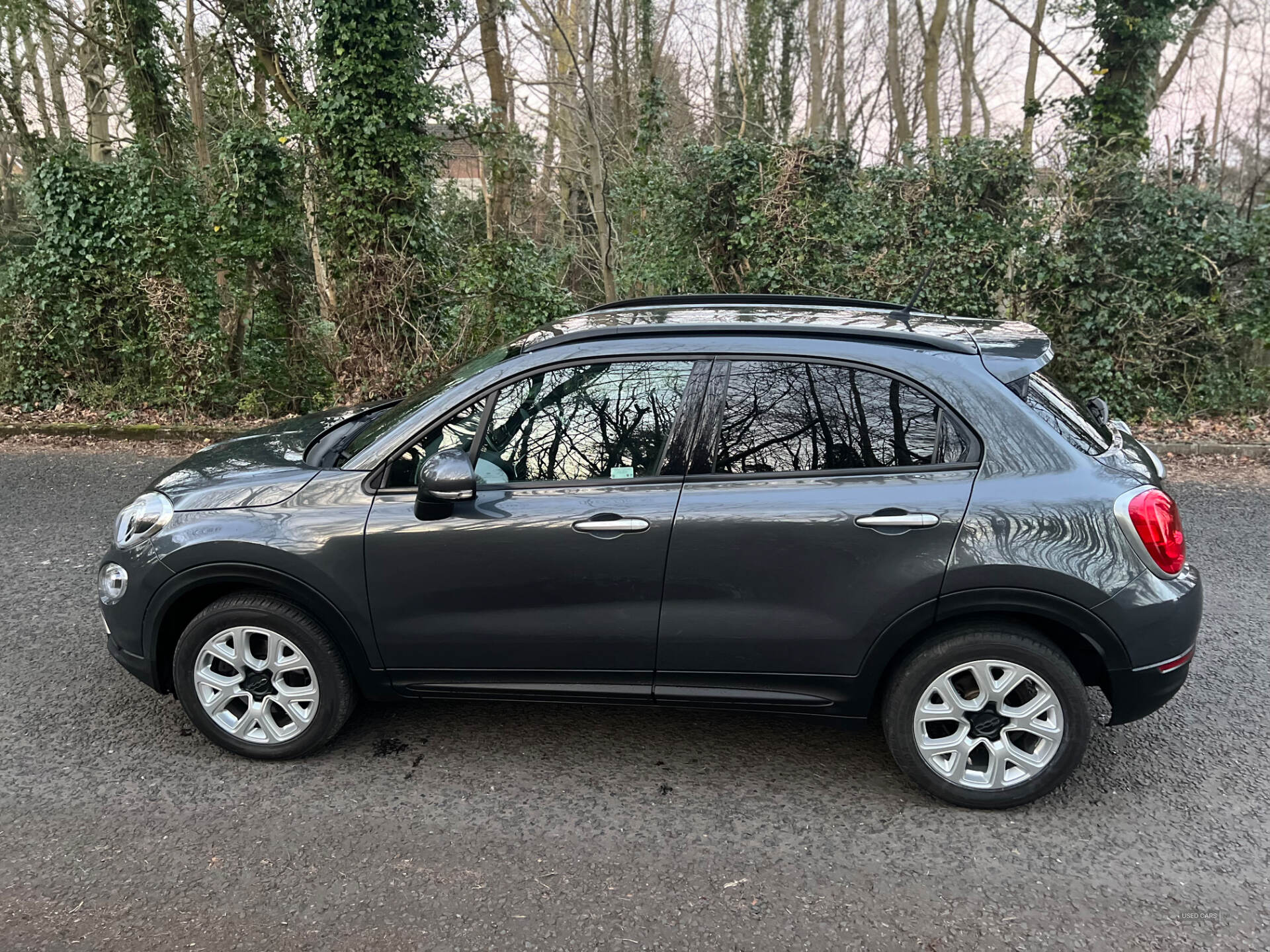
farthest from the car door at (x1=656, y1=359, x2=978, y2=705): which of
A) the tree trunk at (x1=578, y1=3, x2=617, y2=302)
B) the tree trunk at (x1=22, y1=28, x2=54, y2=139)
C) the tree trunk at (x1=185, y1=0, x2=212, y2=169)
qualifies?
the tree trunk at (x1=22, y1=28, x2=54, y2=139)

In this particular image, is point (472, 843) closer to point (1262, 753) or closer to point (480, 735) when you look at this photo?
point (480, 735)

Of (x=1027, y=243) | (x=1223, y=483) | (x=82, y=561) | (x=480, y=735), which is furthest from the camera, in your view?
(x=1027, y=243)

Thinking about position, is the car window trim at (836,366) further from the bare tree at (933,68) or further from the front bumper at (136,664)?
the bare tree at (933,68)

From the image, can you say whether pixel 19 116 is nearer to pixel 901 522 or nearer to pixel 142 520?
pixel 142 520

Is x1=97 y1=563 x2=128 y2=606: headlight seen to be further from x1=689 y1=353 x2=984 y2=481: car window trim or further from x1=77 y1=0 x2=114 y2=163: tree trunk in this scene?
x1=77 y1=0 x2=114 y2=163: tree trunk

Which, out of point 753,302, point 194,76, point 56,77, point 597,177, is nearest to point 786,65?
point 597,177

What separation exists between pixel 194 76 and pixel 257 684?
38.6 feet

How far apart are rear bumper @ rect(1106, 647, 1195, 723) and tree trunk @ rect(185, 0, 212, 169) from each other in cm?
1276

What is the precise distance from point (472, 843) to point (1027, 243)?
829 cm

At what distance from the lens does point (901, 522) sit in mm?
3064

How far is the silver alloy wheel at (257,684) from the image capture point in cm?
343

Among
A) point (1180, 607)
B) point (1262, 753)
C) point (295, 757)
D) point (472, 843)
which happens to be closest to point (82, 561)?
point (295, 757)

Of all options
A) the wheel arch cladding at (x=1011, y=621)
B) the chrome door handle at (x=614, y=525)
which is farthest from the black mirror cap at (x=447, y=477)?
the wheel arch cladding at (x=1011, y=621)

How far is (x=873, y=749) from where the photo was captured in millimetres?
3678
